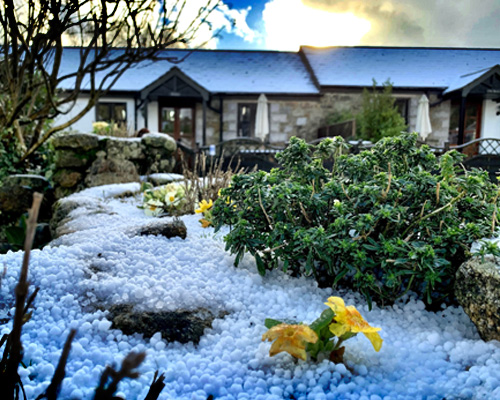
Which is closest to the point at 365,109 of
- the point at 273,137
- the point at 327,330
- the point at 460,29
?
the point at 273,137

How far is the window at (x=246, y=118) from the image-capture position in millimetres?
15430

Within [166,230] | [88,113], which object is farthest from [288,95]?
[166,230]

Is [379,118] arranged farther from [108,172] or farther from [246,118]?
[108,172]

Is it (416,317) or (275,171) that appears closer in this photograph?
(416,317)

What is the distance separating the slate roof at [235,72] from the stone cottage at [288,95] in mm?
34

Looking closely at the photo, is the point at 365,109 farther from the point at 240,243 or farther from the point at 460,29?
the point at 240,243

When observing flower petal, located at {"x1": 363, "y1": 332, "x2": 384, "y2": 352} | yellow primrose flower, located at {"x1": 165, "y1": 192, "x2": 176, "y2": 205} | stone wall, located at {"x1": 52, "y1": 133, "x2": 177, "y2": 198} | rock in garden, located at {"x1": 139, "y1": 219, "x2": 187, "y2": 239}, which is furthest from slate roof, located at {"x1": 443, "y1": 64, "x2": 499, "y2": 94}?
flower petal, located at {"x1": 363, "y1": 332, "x2": 384, "y2": 352}

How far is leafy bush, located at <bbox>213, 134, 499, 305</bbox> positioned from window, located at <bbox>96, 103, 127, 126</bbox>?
45.5 feet

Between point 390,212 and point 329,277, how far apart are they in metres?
0.60

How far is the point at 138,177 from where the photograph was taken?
21.6 ft

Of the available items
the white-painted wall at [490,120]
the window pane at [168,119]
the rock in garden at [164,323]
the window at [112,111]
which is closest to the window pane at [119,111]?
the window at [112,111]

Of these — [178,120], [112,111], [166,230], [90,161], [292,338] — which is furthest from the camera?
[178,120]

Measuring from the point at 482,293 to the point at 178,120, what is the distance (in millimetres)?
14643

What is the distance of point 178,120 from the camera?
617 inches
